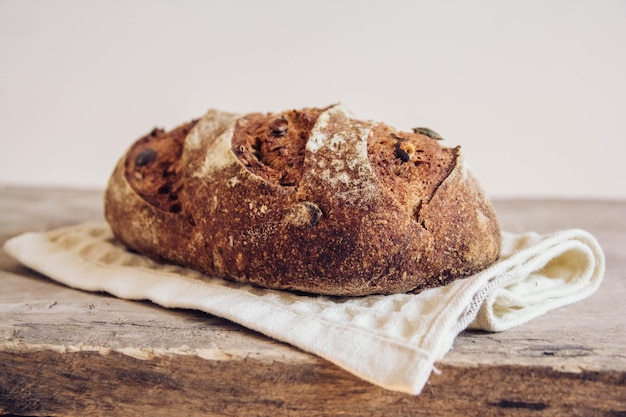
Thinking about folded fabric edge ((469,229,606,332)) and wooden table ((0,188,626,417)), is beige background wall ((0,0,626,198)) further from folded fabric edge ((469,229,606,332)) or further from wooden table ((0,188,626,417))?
wooden table ((0,188,626,417))

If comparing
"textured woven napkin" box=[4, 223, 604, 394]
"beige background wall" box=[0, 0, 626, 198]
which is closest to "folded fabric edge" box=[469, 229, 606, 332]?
"textured woven napkin" box=[4, 223, 604, 394]

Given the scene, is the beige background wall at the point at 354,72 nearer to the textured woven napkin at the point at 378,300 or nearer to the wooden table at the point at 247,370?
the textured woven napkin at the point at 378,300

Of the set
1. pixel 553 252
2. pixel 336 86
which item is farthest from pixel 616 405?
pixel 336 86

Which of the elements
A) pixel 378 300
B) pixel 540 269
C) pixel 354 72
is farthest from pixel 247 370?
pixel 354 72

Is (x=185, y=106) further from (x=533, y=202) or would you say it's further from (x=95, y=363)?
(x=95, y=363)

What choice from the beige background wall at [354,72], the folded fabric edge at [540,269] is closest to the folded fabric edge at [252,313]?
the folded fabric edge at [540,269]

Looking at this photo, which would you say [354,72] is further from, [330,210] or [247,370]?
[247,370]
